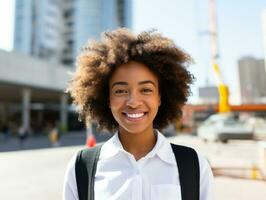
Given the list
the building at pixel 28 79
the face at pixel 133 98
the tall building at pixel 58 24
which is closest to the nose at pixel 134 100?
the face at pixel 133 98

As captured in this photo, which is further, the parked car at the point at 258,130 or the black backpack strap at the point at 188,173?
the parked car at the point at 258,130

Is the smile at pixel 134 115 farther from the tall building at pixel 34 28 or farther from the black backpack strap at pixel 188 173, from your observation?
the tall building at pixel 34 28

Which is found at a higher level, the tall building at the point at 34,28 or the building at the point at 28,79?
the tall building at the point at 34,28

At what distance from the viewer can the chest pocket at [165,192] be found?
1.34 metres

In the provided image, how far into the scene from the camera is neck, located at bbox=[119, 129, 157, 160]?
157 cm

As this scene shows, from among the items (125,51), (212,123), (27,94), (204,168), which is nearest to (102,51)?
(125,51)

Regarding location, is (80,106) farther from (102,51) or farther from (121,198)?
(121,198)

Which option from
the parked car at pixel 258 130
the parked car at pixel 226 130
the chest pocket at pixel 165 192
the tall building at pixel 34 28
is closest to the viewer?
the chest pocket at pixel 165 192

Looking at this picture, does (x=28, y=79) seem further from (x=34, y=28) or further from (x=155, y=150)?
(x=34, y=28)

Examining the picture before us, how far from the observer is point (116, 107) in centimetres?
151

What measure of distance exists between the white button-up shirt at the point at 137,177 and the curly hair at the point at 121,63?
43cm

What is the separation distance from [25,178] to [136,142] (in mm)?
6492

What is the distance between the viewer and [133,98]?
57.7 inches

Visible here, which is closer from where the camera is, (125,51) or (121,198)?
(121,198)
